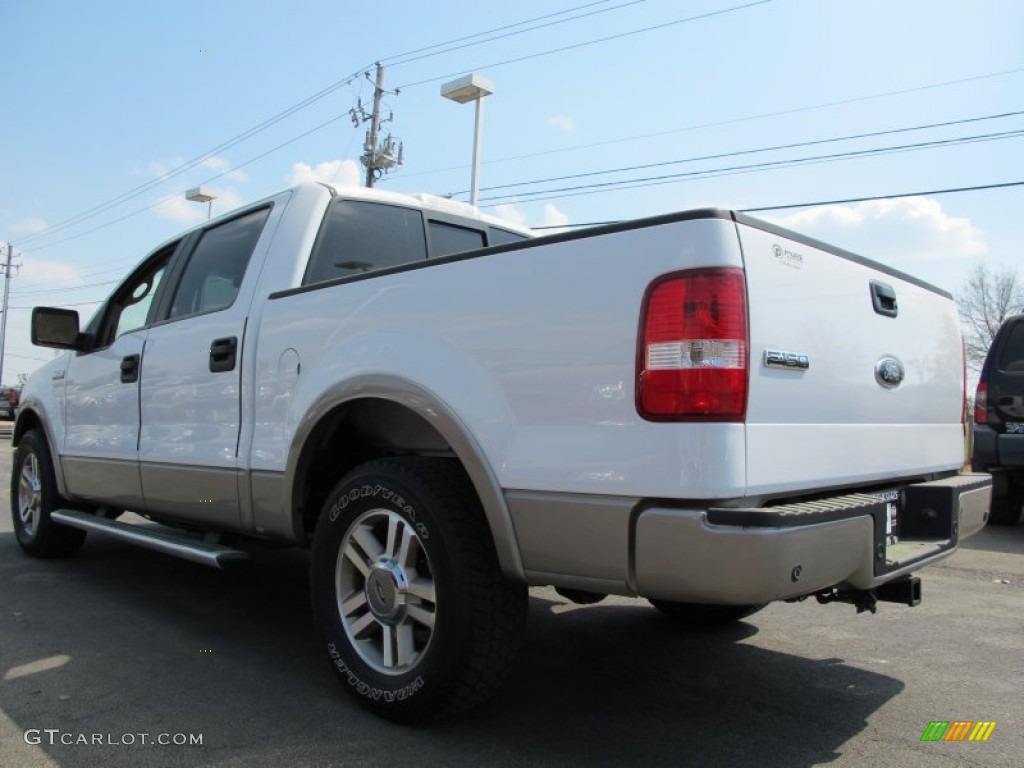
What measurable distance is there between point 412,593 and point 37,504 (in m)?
4.08

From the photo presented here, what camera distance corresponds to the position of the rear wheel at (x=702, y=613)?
3902 millimetres

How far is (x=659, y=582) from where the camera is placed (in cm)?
219

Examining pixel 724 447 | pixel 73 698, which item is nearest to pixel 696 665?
pixel 724 447

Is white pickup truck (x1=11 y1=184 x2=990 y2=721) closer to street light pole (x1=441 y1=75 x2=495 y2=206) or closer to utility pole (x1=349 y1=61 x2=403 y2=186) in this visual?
street light pole (x1=441 y1=75 x2=495 y2=206)

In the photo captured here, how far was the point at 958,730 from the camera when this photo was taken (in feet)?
9.48

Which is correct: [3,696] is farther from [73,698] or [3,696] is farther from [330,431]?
[330,431]

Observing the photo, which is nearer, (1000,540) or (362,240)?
(362,240)

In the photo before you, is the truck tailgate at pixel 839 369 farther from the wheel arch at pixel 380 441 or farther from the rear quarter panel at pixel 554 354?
the wheel arch at pixel 380 441

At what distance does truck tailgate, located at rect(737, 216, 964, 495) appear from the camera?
Answer: 2.26 metres

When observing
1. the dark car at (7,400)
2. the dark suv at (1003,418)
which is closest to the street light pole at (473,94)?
the dark suv at (1003,418)

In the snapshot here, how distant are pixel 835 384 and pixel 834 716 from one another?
4.35 ft

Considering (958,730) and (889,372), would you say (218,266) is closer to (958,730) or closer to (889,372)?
(889,372)

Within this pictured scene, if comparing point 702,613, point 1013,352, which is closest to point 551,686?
point 702,613

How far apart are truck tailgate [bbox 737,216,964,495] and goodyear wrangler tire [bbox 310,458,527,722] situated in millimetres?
938
